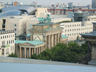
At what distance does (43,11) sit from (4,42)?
2855cm

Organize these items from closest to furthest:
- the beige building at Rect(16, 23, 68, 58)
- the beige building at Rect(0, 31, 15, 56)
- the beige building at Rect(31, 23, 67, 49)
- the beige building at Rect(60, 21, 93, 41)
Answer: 1. the beige building at Rect(0, 31, 15, 56)
2. the beige building at Rect(16, 23, 68, 58)
3. the beige building at Rect(31, 23, 67, 49)
4. the beige building at Rect(60, 21, 93, 41)

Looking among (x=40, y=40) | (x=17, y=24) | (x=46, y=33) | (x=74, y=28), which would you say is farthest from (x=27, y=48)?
(x=74, y=28)

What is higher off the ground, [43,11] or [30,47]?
[43,11]

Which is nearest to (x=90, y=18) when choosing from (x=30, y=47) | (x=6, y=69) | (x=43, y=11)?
(x=43, y=11)

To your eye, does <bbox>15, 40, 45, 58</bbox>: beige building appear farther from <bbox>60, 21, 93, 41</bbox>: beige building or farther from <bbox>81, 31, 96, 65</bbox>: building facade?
<bbox>81, 31, 96, 65</bbox>: building facade

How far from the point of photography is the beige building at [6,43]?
2894 centimetres

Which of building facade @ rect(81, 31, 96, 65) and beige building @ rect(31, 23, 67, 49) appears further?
beige building @ rect(31, 23, 67, 49)

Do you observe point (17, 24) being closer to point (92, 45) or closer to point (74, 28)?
point (74, 28)

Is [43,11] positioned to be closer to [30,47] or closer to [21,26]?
[21,26]

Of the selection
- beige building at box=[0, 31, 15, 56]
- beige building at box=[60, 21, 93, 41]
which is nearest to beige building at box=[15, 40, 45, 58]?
beige building at box=[0, 31, 15, 56]

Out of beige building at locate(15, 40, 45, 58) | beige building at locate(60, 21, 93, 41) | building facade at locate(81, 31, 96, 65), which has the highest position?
building facade at locate(81, 31, 96, 65)

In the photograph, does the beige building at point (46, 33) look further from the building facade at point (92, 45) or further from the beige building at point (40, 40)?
the building facade at point (92, 45)

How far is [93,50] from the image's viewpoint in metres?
8.47

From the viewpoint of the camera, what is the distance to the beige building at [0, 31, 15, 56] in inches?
1139
